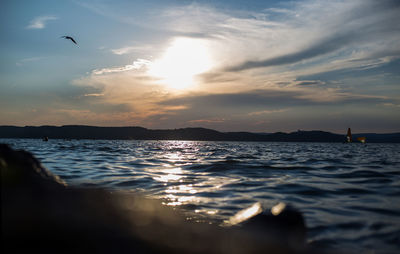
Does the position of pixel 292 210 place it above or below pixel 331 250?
above

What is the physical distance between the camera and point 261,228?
4805 mm

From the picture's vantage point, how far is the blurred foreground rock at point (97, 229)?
297 centimetres

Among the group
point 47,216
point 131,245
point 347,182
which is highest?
point 47,216

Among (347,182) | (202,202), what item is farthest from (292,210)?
(347,182)

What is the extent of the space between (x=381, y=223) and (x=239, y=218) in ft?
10.2

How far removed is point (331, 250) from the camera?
172 inches

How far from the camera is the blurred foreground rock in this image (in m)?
2.97

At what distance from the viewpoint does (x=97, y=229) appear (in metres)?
3.43

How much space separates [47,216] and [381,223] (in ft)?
21.2

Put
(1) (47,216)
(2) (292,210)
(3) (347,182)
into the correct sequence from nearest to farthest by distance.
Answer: (1) (47,216), (2) (292,210), (3) (347,182)

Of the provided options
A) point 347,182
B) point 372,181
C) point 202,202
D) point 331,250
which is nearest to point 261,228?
point 331,250

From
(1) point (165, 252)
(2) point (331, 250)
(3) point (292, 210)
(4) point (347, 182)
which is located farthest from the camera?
(4) point (347, 182)

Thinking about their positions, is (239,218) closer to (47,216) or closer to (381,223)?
(381,223)

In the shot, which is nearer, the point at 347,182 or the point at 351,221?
the point at 351,221
